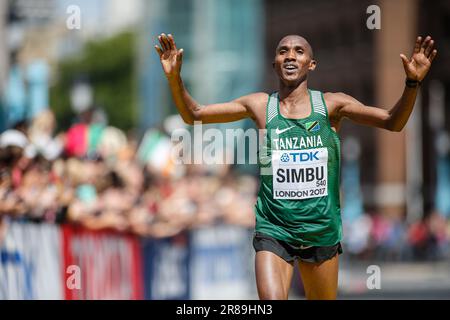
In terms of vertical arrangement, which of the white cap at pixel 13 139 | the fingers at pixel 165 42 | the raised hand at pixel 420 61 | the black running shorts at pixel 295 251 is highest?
the fingers at pixel 165 42

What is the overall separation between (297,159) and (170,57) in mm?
1126

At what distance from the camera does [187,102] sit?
8781mm

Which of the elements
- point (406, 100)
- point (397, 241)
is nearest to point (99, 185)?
point (406, 100)

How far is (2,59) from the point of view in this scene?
17203 mm

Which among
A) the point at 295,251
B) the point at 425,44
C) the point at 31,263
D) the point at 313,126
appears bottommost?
the point at 31,263

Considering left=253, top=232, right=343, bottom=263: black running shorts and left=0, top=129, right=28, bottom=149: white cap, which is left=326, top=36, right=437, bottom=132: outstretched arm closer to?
left=253, top=232, right=343, bottom=263: black running shorts

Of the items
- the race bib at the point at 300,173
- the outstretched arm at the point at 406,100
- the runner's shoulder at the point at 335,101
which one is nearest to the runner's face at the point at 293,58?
the runner's shoulder at the point at 335,101

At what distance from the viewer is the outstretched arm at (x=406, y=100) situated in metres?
8.55

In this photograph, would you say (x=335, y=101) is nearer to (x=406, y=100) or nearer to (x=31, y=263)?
(x=406, y=100)

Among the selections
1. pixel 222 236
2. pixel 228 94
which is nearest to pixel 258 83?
pixel 228 94

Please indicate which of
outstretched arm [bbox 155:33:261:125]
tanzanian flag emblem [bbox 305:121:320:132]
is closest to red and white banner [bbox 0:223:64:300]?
outstretched arm [bbox 155:33:261:125]

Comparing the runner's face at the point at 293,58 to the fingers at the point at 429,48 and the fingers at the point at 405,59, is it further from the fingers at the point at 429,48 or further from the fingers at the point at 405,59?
the fingers at the point at 429,48

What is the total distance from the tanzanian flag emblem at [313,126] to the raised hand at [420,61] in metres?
0.74
